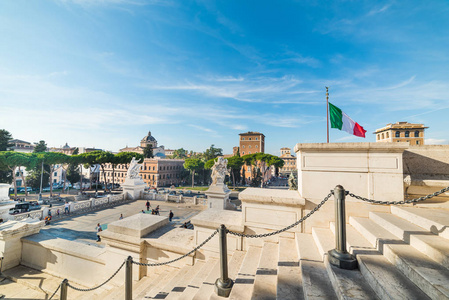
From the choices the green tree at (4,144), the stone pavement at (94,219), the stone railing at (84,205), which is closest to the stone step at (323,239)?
the stone pavement at (94,219)

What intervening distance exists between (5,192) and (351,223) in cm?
1195

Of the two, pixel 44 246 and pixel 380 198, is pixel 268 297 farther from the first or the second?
pixel 44 246

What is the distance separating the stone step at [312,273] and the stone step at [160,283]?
262cm

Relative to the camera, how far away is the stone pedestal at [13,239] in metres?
5.04

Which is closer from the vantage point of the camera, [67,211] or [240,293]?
[240,293]

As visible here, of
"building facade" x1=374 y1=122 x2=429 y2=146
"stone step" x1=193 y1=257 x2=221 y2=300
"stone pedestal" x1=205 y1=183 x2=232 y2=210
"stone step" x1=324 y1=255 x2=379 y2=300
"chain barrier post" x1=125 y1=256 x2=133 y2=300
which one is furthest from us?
"building facade" x1=374 y1=122 x2=429 y2=146

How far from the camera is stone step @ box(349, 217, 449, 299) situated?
1.49 m

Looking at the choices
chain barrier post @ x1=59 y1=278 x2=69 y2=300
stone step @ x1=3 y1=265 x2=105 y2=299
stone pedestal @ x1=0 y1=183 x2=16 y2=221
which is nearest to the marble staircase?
chain barrier post @ x1=59 y1=278 x2=69 y2=300

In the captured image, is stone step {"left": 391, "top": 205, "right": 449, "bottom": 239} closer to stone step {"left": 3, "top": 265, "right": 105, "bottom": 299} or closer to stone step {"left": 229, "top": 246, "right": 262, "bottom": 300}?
stone step {"left": 229, "top": 246, "right": 262, "bottom": 300}

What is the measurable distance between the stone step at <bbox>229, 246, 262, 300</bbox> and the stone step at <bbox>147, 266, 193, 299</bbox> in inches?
53.4

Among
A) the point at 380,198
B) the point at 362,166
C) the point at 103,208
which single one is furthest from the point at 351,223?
the point at 103,208

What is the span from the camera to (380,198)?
11.4 ft

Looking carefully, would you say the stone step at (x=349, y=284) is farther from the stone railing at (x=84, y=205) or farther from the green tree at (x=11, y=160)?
the green tree at (x=11, y=160)

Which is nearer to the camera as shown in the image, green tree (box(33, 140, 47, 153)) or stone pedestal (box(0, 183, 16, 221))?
stone pedestal (box(0, 183, 16, 221))
